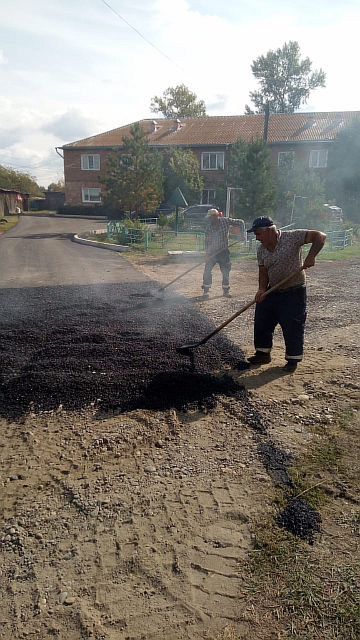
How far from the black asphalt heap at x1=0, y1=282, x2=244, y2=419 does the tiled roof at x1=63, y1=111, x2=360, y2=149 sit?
2740cm

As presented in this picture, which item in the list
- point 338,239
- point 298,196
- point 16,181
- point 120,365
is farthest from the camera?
point 16,181

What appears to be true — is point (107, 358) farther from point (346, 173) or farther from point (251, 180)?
point (346, 173)

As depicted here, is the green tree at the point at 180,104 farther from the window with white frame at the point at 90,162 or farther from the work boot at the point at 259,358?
the work boot at the point at 259,358

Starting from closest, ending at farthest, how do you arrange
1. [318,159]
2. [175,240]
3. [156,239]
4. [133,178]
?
[156,239], [175,240], [133,178], [318,159]

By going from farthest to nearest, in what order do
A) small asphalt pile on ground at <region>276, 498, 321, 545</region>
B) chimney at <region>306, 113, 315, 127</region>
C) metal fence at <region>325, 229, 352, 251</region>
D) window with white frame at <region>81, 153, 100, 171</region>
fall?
window with white frame at <region>81, 153, 100, 171</region> → chimney at <region>306, 113, 315, 127</region> → metal fence at <region>325, 229, 352, 251</region> → small asphalt pile on ground at <region>276, 498, 321, 545</region>

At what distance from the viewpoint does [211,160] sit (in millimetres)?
31297

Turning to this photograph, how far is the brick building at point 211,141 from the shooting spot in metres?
30.0

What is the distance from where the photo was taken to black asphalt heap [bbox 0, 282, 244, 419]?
3830 millimetres

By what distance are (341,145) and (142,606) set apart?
2977cm

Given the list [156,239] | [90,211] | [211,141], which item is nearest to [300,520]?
[156,239]

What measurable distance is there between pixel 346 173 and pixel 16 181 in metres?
41.0

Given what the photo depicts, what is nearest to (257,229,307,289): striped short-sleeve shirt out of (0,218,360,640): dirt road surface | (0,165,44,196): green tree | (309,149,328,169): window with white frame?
(0,218,360,640): dirt road surface

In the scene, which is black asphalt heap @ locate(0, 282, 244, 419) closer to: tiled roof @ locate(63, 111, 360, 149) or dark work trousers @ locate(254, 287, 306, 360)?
dark work trousers @ locate(254, 287, 306, 360)

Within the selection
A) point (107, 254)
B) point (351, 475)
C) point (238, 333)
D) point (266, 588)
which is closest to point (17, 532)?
point (266, 588)
